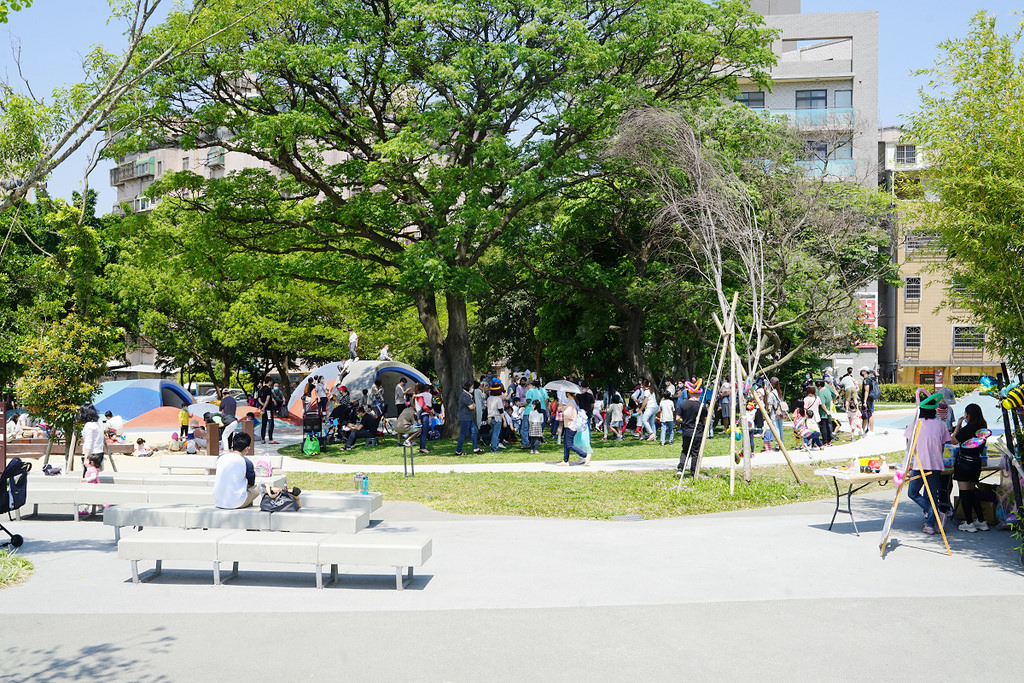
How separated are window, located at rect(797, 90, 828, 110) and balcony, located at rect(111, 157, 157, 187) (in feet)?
178

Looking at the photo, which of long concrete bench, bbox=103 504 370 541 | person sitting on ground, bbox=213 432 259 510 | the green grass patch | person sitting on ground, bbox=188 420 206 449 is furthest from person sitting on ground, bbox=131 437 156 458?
the green grass patch

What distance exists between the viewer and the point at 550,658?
672cm

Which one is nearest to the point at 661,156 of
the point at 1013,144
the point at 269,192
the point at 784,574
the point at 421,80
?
the point at 421,80

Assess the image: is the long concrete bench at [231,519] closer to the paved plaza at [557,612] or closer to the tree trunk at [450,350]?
the paved plaza at [557,612]

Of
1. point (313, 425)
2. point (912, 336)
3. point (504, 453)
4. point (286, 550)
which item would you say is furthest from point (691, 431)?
point (912, 336)

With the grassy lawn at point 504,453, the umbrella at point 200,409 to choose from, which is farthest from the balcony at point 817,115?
the umbrella at point 200,409

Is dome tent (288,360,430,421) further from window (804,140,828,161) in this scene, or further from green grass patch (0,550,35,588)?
green grass patch (0,550,35,588)

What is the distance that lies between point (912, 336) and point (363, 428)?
40918 mm

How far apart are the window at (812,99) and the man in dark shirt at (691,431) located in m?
41.6

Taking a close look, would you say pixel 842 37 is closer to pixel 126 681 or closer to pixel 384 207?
pixel 384 207

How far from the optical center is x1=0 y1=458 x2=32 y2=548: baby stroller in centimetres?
1070

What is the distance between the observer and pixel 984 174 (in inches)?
405

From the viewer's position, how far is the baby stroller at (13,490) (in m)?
10.7

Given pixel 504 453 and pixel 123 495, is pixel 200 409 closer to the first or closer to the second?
pixel 504 453
